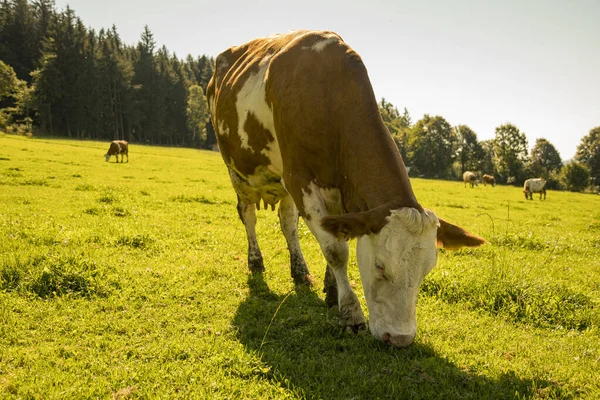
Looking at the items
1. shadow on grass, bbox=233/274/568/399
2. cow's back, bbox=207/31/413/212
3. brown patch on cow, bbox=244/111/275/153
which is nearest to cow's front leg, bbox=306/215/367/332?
shadow on grass, bbox=233/274/568/399

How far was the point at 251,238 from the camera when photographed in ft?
21.6

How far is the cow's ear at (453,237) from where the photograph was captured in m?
3.71

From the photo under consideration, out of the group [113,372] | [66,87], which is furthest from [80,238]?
[66,87]

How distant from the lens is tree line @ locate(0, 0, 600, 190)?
227 ft

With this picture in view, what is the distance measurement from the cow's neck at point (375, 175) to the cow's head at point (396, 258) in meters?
0.20

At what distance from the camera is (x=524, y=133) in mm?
81125

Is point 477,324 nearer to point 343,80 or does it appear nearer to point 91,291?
point 343,80

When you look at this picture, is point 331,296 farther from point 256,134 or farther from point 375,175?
point 256,134

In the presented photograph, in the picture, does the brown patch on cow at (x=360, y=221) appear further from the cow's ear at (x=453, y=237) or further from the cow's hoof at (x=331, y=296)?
the cow's hoof at (x=331, y=296)

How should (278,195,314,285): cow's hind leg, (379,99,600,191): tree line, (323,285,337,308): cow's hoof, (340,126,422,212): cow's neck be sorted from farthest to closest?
(379,99,600,191): tree line < (278,195,314,285): cow's hind leg < (323,285,337,308): cow's hoof < (340,126,422,212): cow's neck

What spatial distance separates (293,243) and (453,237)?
285cm

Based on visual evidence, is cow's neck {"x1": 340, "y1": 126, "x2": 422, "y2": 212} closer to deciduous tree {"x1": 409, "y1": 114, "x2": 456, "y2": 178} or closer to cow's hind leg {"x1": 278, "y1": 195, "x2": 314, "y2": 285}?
cow's hind leg {"x1": 278, "y1": 195, "x2": 314, "y2": 285}

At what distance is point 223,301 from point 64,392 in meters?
2.15

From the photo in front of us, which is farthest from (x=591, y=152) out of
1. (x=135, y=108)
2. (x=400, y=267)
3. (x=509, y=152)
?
(x=400, y=267)
